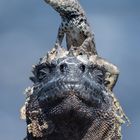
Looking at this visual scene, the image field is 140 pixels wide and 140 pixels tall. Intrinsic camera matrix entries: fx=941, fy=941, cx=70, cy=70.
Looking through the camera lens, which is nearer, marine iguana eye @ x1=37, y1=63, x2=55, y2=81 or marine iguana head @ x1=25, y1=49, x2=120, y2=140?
marine iguana head @ x1=25, y1=49, x2=120, y2=140

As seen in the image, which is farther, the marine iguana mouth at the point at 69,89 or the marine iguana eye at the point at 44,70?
the marine iguana eye at the point at 44,70

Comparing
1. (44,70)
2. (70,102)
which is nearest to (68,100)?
(70,102)

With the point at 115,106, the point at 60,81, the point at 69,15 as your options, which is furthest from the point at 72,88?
the point at 69,15

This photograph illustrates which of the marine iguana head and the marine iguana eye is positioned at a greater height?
the marine iguana eye

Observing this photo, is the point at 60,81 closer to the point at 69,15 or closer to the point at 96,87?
the point at 96,87

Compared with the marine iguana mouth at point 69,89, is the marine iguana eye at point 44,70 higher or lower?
higher

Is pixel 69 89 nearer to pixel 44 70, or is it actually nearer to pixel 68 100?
pixel 68 100
